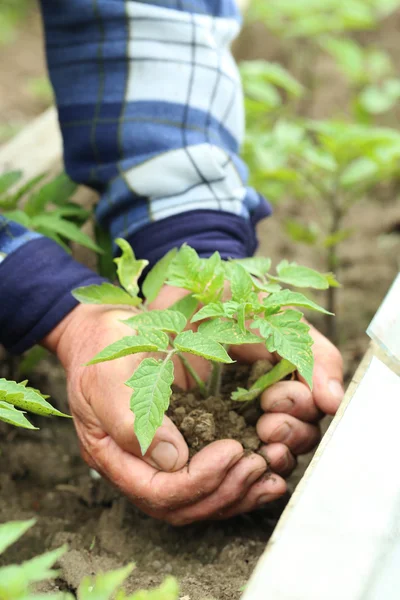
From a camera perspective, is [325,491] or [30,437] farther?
[30,437]

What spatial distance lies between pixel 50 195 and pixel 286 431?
780 mm

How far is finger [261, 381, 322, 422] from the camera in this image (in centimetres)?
117

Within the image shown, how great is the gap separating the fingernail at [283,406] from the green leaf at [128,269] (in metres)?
0.30

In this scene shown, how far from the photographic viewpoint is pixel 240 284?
1088mm

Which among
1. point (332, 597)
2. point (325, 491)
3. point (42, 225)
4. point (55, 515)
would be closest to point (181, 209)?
point (42, 225)

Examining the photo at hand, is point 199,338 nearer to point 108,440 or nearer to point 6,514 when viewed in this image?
point 108,440

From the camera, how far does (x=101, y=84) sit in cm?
156

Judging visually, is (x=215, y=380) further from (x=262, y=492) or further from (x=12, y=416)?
(x=12, y=416)

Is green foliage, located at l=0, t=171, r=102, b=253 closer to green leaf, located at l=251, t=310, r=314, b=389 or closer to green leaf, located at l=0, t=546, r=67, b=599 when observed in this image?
green leaf, located at l=251, t=310, r=314, b=389

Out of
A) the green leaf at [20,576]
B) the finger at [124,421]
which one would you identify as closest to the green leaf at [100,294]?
the finger at [124,421]

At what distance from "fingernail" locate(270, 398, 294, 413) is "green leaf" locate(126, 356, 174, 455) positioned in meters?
0.25

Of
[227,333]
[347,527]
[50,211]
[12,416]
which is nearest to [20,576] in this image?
[12,416]

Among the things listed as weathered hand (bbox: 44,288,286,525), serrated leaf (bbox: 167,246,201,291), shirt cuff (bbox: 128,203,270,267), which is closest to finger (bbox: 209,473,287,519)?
weathered hand (bbox: 44,288,286,525)

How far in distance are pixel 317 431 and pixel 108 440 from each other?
35cm
